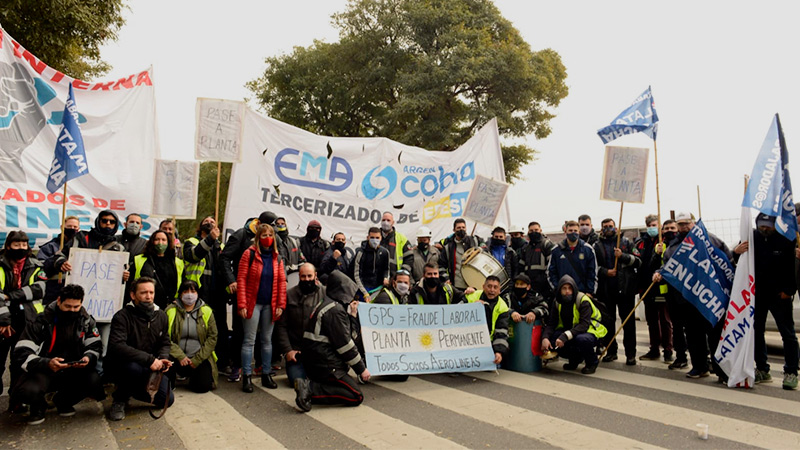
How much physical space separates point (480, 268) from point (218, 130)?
442 cm

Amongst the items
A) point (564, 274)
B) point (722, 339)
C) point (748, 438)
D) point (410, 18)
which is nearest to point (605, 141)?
point (564, 274)

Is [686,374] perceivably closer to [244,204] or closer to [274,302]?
[274,302]

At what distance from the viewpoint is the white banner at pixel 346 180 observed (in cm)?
963

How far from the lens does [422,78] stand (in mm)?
20516

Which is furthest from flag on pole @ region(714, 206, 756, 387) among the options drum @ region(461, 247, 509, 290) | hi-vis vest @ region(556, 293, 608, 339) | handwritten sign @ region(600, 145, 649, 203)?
drum @ region(461, 247, 509, 290)

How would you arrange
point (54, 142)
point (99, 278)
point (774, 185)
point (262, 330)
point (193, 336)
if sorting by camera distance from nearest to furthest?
point (99, 278) → point (774, 185) → point (193, 336) → point (262, 330) → point (54, 142)

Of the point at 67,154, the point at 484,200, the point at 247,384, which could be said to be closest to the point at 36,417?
the point at 247,384

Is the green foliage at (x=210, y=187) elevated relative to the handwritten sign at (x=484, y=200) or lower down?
elevated

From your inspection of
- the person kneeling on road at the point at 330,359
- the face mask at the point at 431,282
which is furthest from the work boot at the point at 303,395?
the face mask at the point at 431,282

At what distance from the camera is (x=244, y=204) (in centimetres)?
943

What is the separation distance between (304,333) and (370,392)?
1.05m

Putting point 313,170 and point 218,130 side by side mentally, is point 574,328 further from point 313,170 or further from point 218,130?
point 218,130

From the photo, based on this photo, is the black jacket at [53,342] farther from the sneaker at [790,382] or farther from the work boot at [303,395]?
the sneaker at [790,382]

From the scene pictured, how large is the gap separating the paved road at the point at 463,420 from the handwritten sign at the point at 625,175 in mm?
2932
